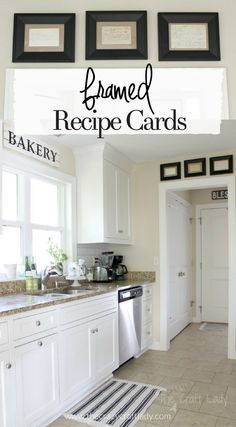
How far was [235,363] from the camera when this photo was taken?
3.83 meters

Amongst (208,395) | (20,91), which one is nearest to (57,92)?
(20,91)

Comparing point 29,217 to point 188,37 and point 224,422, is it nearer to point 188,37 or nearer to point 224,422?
point 224,422

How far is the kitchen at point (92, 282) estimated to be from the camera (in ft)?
7.30

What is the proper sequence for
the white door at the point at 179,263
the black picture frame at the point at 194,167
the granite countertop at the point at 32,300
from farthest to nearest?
the white door at the point at 179,263 < the black picture frame at the point at 194,167 < the granite countertop at the point at 32,300

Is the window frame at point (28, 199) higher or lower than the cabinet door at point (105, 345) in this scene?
higher

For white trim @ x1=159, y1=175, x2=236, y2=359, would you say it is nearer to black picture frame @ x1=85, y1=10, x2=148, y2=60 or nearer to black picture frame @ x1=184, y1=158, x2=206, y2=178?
black picture frame @ x1=184, y1=158, x2=206, y2=178

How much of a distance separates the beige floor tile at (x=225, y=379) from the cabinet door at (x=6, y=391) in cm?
207

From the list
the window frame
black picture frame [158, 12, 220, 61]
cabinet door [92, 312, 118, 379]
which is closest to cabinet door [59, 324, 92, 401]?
cabinet door [92, 312, 118, 379]

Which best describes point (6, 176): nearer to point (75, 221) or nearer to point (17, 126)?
point (75, 221)

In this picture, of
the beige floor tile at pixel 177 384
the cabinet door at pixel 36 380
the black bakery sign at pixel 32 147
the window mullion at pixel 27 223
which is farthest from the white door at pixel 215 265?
the cabinet door at pixel 36 380

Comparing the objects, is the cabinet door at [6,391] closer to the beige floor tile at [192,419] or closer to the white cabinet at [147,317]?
the beige floor tile at [192,419]

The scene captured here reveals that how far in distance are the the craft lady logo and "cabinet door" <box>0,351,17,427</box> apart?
154 cm

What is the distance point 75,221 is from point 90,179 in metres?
0.52

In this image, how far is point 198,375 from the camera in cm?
346
